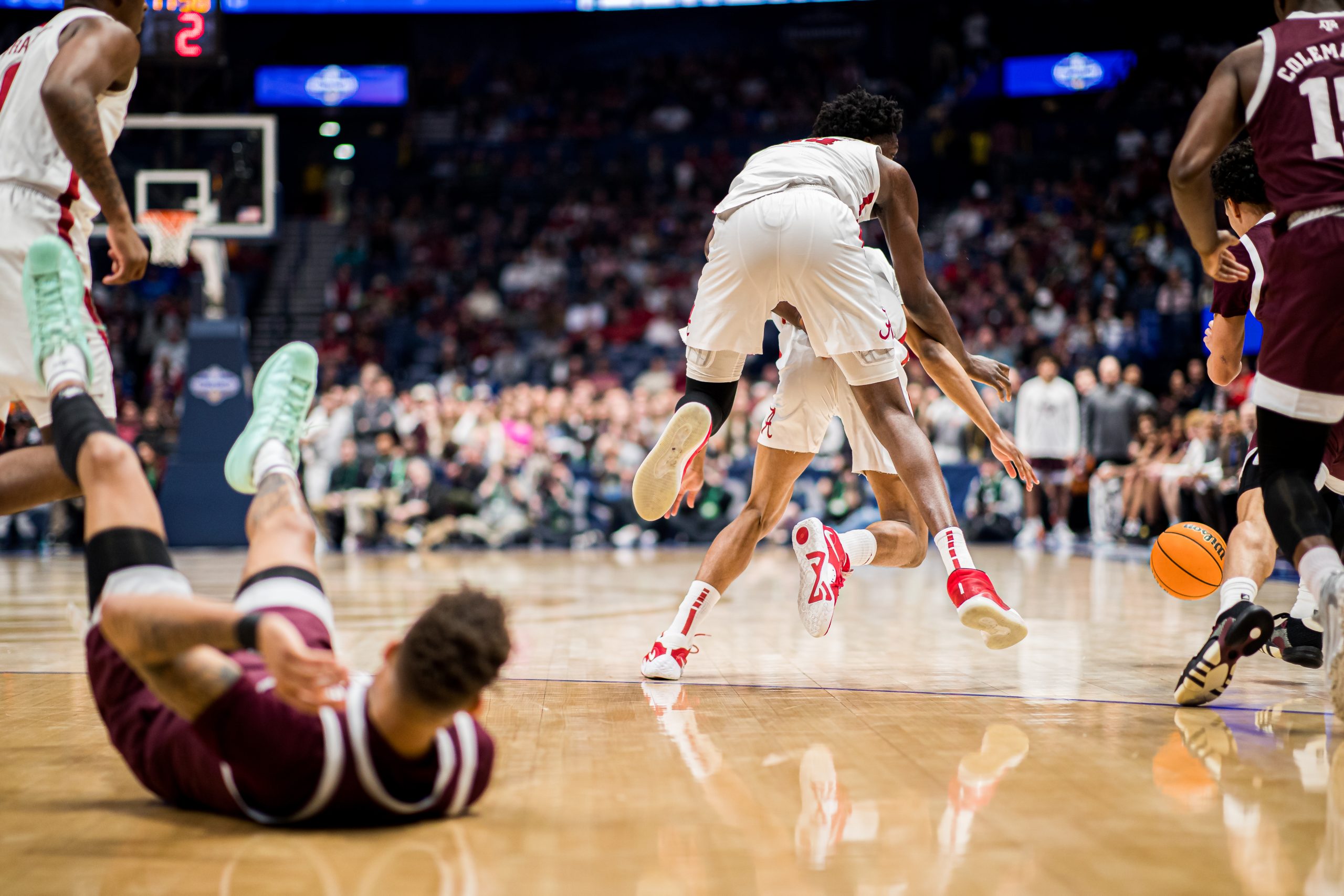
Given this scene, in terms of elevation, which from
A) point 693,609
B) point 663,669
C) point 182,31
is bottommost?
point 663,669

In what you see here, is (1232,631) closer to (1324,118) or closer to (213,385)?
(1324,118)

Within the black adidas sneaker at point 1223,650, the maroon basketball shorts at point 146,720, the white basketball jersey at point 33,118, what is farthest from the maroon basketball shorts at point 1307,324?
the white basketball jersey at point 33,118

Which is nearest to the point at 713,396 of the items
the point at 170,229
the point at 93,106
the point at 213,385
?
the point at 93,106

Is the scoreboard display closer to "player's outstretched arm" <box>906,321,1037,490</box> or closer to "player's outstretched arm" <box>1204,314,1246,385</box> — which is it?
"player's outstretched arm" <box>906,321,1037,490</box>

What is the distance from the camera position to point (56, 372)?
7.66 feet

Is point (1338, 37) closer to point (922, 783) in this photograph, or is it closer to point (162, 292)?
point (922, 783)

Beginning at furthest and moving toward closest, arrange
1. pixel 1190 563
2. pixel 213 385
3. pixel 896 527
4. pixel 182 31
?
pixel 213 385 → pixel 182 31 → pixel 1190 563 → pixel 896 527

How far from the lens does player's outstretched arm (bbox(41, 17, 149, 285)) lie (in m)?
2.61

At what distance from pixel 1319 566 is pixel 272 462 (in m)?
2.26

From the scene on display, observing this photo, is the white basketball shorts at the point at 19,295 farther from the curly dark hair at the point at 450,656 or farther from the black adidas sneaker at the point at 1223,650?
the black adidas sneaker at the point at 1223,650

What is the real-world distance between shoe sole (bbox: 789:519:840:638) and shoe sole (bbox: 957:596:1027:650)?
41 centimetres

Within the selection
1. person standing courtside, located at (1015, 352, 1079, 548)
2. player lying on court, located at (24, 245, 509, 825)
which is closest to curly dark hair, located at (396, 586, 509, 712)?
player lying on court, located at (24, 245, 509, 825)

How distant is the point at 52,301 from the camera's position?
2.45 m

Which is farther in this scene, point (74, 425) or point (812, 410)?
point (812, 410)
